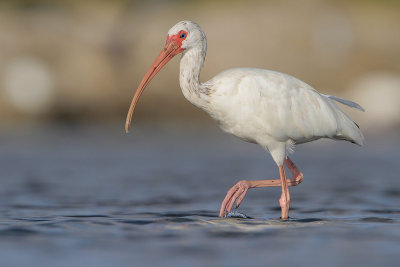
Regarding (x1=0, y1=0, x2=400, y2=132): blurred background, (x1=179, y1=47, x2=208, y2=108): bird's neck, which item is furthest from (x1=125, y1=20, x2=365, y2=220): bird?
(x1=0, y1=0, x2=400, y2=132): blurred background

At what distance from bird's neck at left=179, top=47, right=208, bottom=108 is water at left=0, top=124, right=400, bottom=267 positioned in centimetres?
145

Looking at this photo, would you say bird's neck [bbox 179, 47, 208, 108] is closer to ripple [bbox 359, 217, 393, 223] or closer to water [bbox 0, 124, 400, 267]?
water [bbox 0, 124, 400, 267]

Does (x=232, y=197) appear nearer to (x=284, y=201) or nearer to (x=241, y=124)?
(x=284, y=201)

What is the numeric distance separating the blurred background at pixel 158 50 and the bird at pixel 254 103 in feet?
56.3

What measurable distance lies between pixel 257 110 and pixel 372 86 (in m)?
19.8

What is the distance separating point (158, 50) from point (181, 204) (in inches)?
759

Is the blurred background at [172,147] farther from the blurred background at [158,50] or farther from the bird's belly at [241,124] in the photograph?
the bird's belly at [241,124]

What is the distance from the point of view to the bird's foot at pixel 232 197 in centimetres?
1059

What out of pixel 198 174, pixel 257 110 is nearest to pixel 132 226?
pixel 257 110

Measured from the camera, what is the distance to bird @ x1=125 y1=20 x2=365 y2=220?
32.8 feet

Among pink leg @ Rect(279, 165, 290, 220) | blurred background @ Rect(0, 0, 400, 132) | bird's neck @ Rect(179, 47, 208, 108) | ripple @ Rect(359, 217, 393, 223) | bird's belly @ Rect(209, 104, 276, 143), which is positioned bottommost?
ripple @ Rect(359, 217, 393, 223)

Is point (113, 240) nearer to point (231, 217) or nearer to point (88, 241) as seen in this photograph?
point (88, 241)

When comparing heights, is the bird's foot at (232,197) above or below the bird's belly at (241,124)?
below

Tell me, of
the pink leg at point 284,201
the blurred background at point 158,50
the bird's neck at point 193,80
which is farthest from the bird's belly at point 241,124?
the blurred background at point 158,50
